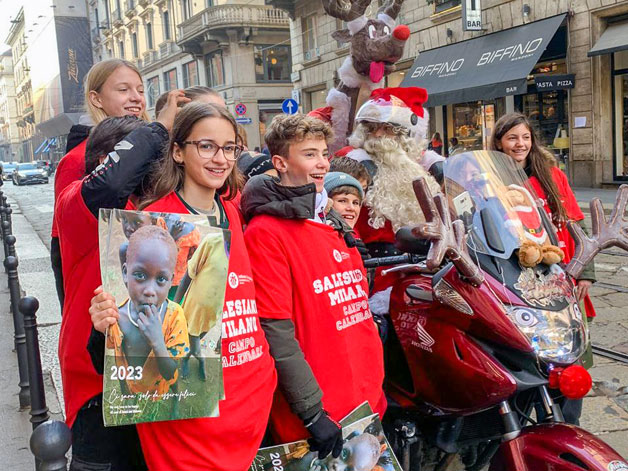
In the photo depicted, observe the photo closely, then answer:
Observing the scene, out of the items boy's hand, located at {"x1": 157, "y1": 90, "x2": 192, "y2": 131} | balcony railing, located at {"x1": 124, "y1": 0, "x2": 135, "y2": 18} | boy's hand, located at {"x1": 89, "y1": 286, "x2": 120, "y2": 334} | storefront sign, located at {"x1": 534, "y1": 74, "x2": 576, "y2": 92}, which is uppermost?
balcony railing, located at {"x1": 124, "y1": 0, "x2": 135, "y2": 18}

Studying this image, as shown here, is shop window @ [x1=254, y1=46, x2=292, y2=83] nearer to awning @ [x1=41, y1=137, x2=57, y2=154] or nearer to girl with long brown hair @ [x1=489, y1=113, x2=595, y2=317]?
girl with long brown hair @ [x1=489, y1=113, x2=595, y2=317]

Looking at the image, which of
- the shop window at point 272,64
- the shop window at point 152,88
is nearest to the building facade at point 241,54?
the shop window at point 272,64

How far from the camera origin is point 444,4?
18922mm

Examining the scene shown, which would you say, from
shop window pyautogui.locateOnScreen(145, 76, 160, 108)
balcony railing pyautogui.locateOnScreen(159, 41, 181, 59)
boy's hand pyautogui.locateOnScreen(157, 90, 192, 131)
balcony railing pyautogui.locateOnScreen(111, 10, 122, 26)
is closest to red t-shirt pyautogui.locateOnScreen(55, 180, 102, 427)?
boy's hand pyautogui.locateOnScreen(157, 90, 192, 131)

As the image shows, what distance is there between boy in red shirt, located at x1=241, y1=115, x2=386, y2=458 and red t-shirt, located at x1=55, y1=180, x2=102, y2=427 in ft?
1.66

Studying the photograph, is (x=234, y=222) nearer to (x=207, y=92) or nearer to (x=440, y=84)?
(x=207, y=92)

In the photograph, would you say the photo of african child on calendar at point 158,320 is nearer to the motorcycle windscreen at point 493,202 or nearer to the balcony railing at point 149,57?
the motorcycle windscreen at point 493,202

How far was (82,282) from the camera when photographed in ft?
6.59

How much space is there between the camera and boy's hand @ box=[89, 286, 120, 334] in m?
1.56

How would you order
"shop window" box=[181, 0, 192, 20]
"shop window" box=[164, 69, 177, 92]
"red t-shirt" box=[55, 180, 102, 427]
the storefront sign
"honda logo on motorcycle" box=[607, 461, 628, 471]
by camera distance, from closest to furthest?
1. "honda logo on motorcycle" box=[607, 461, 628, 471]
2. "red t-shirt" box=[55, 180, 102, 427]
3. the storefront sign
4. "shop window" box=[181, 0, 192, 20]
5. "shop window" box=[164, 69, 177, 92]

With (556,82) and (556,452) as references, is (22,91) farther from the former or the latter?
(556,452)

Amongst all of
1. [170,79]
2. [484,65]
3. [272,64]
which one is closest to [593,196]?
[484,65]

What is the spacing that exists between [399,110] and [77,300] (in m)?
2.07

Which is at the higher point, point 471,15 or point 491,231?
point 471,15
